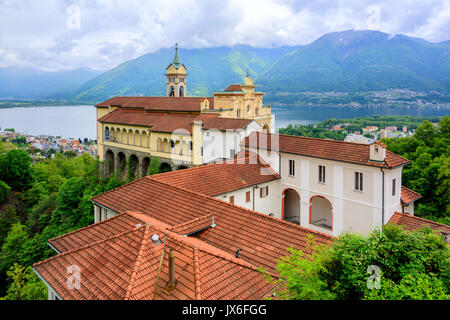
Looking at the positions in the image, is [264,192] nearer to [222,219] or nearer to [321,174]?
[321,174]

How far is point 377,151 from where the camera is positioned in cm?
1759

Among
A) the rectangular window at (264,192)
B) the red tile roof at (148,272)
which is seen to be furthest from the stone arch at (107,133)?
the red tile roof at (148,272)

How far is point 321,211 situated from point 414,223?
671 centimetres

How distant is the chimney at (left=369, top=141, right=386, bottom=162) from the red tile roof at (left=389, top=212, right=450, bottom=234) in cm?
305

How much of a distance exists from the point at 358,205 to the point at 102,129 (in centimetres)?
3279

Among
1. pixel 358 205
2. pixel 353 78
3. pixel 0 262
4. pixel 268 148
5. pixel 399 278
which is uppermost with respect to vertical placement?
pixel 353 78

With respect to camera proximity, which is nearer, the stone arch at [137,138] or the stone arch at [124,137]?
the stone arch at [137,138]

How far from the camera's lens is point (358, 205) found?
1872 cm

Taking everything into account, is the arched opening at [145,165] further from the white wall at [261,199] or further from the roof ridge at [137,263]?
the roof ridge at [137,263]

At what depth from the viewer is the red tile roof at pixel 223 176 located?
62.0 feet

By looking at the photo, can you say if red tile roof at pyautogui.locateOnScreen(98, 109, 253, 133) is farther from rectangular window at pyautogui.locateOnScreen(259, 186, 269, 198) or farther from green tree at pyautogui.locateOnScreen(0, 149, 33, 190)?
green tree at pyautogui.locateOnScreen(0, 149, 33, 190)

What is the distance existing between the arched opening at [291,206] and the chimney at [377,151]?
22.8ft
